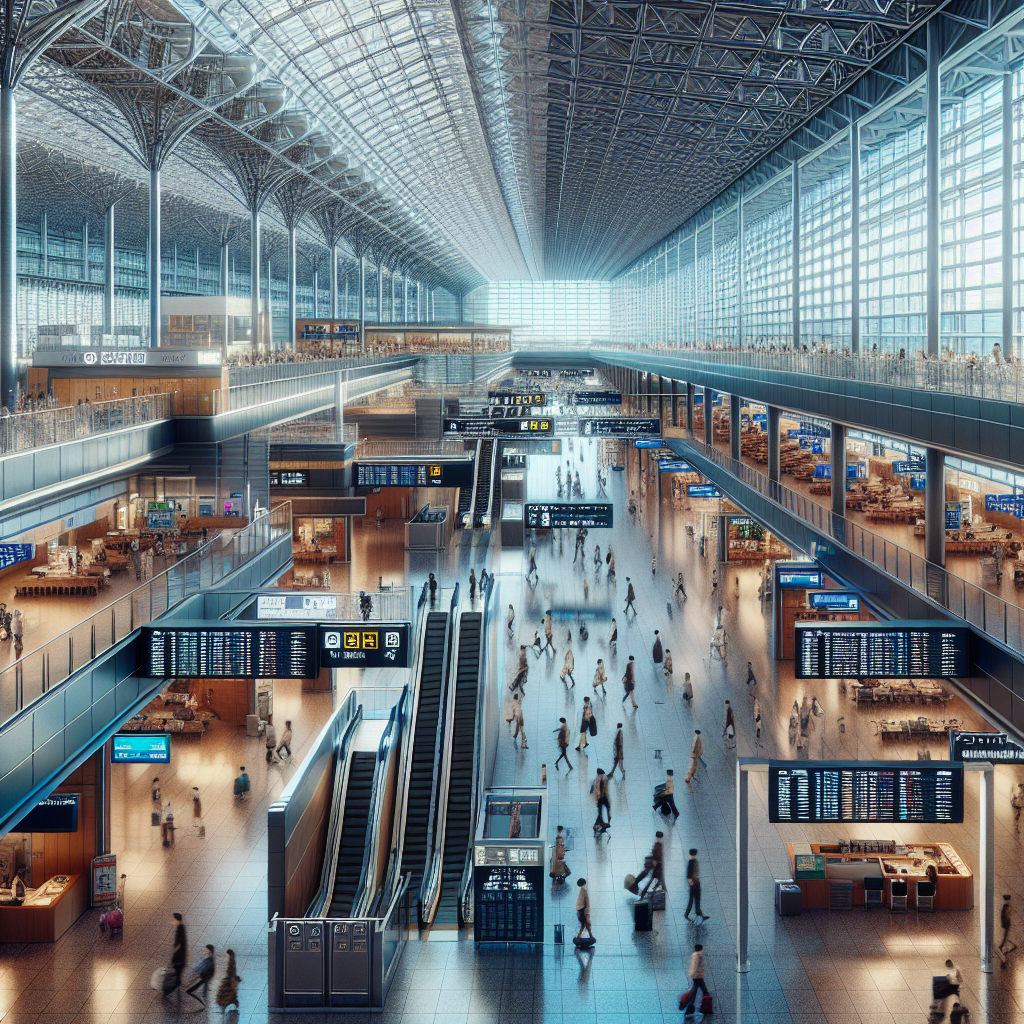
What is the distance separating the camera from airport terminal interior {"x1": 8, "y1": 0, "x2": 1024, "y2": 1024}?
12828mm

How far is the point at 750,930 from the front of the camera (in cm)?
1389

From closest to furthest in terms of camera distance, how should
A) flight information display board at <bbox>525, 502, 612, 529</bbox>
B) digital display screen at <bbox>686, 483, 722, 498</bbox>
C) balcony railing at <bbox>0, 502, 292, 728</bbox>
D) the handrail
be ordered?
1. balcony railing at <bbox>0, 502, 292, 728</bbox>
2. the handrail
3. flight information display board at <bbox>525, 502, 612, 529</bbox>
4. digital display screen at <bbox>686, 483, 722, 498</bbox>

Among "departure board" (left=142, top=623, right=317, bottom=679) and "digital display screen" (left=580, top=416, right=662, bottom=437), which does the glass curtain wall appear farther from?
"departure board" (left=142, top=623, right=317, bottom=679)

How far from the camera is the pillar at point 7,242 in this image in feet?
65.1

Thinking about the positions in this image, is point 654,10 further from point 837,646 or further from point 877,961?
point 877,961

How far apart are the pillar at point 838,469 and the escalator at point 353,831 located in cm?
1356

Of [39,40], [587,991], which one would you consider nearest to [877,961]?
[587,991]

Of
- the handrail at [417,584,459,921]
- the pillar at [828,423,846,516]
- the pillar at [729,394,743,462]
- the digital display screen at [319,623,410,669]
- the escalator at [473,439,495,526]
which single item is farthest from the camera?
the escalator at [473,439,495,526]

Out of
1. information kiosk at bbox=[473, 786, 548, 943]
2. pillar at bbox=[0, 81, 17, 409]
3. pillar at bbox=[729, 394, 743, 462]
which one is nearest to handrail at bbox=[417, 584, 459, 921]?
information kiosk at bbox=[473, 786, 548, 943]

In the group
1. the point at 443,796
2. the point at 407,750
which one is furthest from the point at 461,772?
the point at 407,750

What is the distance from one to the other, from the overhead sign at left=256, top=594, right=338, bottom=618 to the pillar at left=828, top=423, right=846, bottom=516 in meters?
13.8

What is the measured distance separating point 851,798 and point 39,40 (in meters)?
20.2

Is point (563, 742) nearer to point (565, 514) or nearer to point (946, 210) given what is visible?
point (565, 514)

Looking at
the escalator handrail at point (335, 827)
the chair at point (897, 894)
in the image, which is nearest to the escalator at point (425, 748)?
the escalator handrail at point (335, 827)
